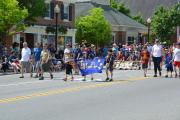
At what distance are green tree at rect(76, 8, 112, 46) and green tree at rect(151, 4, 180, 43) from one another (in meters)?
17.3

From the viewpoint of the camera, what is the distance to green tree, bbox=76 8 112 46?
51.3m

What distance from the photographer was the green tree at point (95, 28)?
5128 centimetres

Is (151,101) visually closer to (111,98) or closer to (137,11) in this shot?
(111,98)

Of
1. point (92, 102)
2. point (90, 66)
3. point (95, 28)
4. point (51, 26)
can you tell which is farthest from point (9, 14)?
point (92, 102)

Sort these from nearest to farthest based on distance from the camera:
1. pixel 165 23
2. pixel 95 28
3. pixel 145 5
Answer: pixel 95 28 < pixel 165 23 < pixel 145 5

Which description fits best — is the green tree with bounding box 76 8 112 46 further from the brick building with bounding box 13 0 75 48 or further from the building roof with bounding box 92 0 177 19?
the building roof with bounding box 92 0 177 19

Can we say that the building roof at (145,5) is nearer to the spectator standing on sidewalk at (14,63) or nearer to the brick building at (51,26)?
the brick building at (51,26)

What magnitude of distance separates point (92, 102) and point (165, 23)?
5601 centimetres

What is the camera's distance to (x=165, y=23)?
69.3 m

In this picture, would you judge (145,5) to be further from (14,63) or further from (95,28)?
(14,63)

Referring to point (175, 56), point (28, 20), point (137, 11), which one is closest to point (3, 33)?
point (28, 20)

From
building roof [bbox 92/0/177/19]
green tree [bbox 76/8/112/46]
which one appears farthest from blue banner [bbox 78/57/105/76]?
building roof [bbox 92/0/177/19]

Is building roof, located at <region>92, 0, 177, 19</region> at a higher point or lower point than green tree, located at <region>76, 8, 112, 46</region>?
higher

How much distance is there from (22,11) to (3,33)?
2702 millimetres
